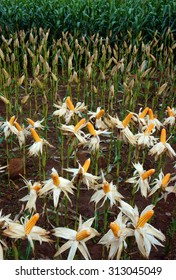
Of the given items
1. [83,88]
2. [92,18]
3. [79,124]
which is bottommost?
[83,88]

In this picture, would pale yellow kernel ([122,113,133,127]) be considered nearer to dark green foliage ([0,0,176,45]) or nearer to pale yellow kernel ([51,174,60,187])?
pale yellow kernel ([51,174,60,187])

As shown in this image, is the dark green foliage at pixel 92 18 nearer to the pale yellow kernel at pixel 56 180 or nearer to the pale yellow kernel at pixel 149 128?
the pale yellow kernel at pixel 149 128

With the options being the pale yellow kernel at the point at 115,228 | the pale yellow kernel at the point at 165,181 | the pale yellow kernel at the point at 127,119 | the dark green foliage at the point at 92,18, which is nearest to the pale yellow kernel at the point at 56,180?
the pale yellow kernel at the point at 115,228

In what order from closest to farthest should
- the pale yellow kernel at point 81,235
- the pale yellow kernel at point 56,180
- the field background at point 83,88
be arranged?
the pale yellow kernel at point 81,235
the pale yellow kernel at point 56,180
the field background at point 83,88

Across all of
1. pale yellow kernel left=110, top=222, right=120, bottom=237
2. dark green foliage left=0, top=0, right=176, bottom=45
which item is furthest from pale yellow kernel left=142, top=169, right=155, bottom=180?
dark green foliage left=0, top=0, right=176, bottom=45

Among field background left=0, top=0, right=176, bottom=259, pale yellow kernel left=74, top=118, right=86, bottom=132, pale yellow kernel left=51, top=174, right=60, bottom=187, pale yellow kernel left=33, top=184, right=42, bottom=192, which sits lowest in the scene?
field background left=0, top=0, right=176, bottom=259

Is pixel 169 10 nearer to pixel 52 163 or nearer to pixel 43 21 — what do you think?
pixel 43 21

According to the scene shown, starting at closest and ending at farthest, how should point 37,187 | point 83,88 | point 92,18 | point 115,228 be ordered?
1. point 115,228
2. point 37,187
3. point 83,88
4. point 92,18

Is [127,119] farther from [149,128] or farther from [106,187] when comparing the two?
[106,187]

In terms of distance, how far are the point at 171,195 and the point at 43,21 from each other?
10.5 ft

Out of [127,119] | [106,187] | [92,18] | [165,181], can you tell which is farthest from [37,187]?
[92,18]

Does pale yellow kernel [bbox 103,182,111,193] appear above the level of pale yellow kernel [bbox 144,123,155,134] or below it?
below

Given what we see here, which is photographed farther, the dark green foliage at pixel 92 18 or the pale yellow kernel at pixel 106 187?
the dark green foliage at pixel 92 18

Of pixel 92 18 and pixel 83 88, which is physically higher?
pixel 92 18
